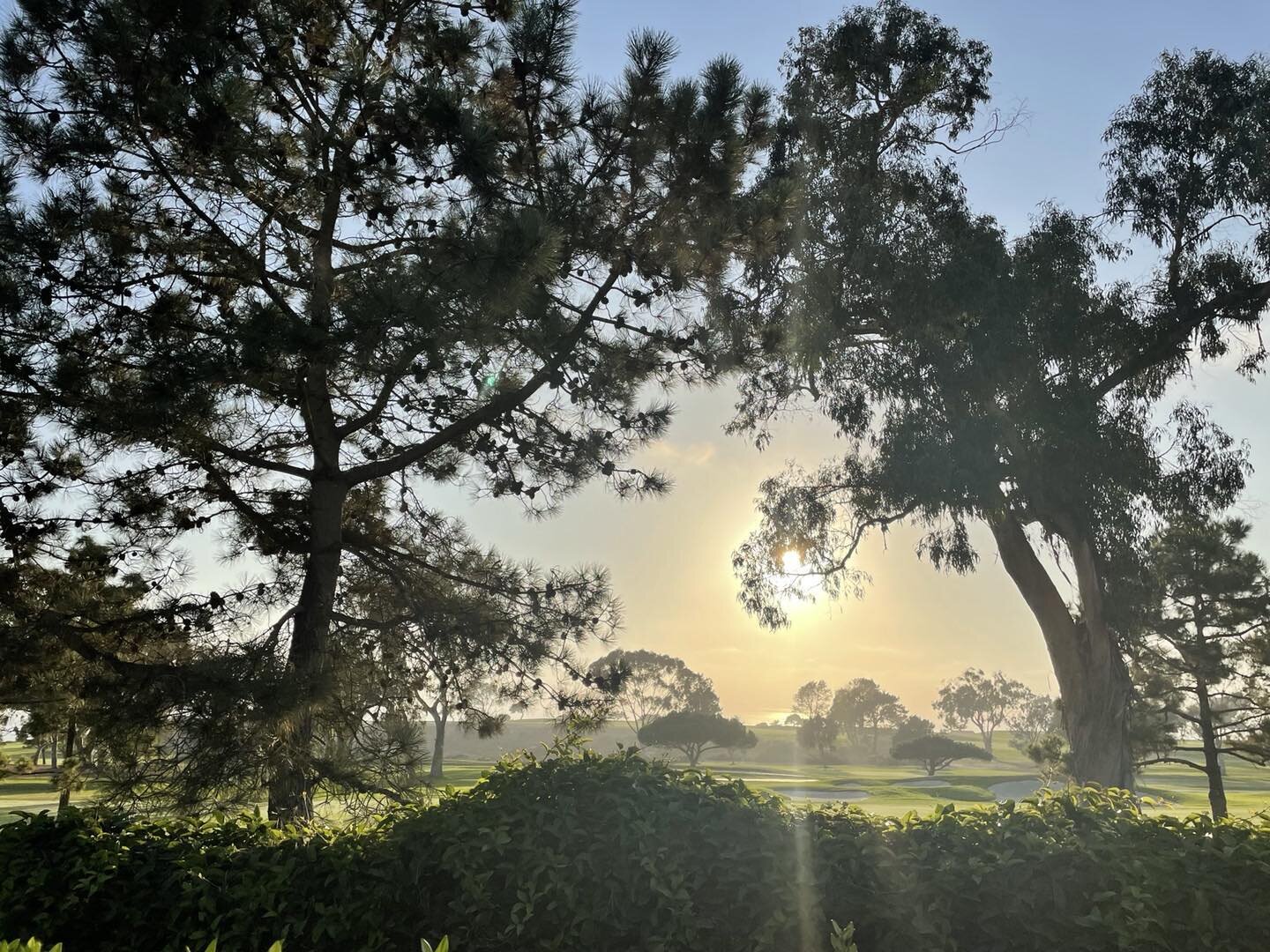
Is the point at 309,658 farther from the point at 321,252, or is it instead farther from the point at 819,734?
the point at 819,734

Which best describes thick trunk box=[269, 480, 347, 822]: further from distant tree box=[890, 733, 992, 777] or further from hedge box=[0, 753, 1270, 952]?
distant tree box=[890, 733, 992, 777]

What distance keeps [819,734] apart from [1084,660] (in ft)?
221

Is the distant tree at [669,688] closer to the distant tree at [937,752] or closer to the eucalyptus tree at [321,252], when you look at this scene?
the distant tree at [937,752]

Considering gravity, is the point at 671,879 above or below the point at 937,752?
above

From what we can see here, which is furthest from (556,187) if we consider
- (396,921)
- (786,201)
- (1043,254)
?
(1043,254)

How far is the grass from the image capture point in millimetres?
19080

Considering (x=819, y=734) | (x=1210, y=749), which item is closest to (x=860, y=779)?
(x=1210, y=749)

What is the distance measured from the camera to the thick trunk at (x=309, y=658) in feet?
22.6

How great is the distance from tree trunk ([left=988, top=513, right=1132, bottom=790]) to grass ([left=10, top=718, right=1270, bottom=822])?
117 cm

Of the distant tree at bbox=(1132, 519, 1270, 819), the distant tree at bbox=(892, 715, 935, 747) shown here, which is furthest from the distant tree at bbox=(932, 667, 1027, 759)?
the distant tree at bbox=(1132, 519, 1270, 819)

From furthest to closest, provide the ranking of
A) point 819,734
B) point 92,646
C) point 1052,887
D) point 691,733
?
point 819,734 < point 691,733 < point 92,646 < point 1052,887

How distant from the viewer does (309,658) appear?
779 centimetres

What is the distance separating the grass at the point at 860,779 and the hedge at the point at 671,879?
0.34 metres

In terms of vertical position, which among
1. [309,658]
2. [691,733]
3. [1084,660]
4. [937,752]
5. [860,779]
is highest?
[1084,660]
